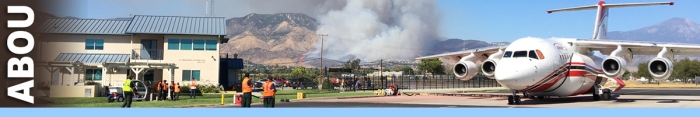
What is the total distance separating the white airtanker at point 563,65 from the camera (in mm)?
20047

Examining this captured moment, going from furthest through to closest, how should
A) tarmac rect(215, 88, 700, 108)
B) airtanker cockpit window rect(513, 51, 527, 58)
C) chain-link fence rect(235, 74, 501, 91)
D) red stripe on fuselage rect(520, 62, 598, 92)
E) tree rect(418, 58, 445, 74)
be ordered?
tree rect(418, 58, 445, 74), chain-link fence rect(235, 74, 501, 91), red stripe on fuselage rect(520, 62, 598, 92), airtanker cockpit window rect(513, 51, 527, 58), tarmac rect(215, 88, 700, 108)

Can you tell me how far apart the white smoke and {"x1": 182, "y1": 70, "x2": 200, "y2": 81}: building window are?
61.6 metres

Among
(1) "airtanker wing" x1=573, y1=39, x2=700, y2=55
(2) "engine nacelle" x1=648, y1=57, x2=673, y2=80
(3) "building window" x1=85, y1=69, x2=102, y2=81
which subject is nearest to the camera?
(2) "engine nacelle" x1=648, y1=57, x2=673, y2=80

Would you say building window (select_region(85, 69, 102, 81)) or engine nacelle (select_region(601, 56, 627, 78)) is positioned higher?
engine nacelle (select_region(601, 56, 627, 78))

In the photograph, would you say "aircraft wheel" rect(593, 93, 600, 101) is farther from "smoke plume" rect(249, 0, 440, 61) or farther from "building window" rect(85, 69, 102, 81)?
"smoke plume" rect(249, 0, 440, 61)

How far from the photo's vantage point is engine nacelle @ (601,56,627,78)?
20986 millimetres

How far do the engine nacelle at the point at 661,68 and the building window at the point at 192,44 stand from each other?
66.1ft

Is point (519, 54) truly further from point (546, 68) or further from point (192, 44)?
point (192, 44)

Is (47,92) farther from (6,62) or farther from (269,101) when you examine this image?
(269,101)

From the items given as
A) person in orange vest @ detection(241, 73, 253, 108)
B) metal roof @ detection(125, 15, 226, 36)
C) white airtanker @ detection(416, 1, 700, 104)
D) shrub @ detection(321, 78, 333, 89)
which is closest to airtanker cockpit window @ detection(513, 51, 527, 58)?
white airtanker @ detection(416, 1, 700, 104)

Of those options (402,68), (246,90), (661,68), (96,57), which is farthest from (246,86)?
(402,68)

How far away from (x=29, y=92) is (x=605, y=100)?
18934 mm

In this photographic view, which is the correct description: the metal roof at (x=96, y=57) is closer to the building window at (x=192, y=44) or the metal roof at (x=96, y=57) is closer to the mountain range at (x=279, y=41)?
the building window at (x=192, y=44)

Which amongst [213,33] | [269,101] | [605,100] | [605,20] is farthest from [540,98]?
[213,33]
